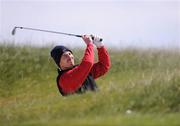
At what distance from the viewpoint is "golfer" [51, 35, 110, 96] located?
1105 centimetres

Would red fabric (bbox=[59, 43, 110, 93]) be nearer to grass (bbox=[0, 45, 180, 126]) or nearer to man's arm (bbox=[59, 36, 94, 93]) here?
man's arm (bbox=[59, 36, 94, 93])

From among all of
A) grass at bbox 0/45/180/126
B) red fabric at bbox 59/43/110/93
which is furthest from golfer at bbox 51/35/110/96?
grass at bbox 0/45/180/126

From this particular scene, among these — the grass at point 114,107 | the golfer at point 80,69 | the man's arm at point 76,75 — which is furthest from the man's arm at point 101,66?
the man's arm at point 76,75

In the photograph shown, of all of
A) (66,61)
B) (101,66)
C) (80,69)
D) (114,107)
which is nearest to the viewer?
(114,107)

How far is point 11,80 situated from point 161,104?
36.8ft

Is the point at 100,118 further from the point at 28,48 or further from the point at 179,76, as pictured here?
the point at 28,48

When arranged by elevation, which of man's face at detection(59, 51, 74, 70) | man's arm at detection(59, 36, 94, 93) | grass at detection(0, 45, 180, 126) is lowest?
grass at detection(0, 45, 180, 126)

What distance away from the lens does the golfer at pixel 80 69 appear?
1105cm

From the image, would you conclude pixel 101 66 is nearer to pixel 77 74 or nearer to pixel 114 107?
pixel 77 74

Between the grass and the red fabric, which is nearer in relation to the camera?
the grass

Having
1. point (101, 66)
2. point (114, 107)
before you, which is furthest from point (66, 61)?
point (114, 107)

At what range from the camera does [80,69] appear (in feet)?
36.0

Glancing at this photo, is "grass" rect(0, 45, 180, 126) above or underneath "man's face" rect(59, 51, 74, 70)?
underneath

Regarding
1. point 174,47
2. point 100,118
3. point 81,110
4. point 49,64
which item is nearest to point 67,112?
point 81,110
